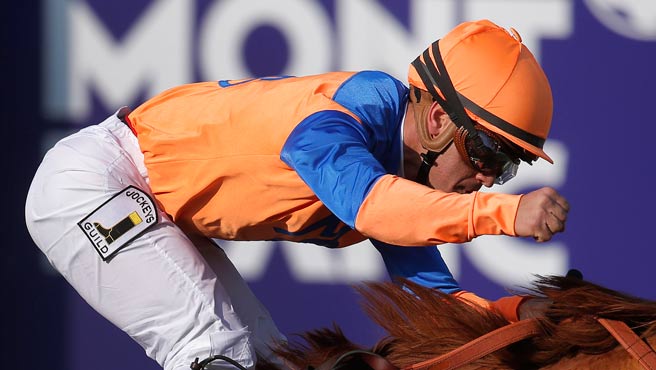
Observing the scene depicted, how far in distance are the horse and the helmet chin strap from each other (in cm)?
41

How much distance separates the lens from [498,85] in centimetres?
238

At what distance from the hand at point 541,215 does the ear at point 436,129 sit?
0.58 m

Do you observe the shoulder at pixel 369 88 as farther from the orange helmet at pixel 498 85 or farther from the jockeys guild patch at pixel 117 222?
the jockeys guild patch at pixel 117 222

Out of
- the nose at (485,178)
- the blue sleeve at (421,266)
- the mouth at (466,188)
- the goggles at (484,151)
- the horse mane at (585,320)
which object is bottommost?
the blue sleeve at (421,266)

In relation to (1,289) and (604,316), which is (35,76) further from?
(604,316)

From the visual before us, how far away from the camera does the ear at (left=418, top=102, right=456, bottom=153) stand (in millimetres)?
2489

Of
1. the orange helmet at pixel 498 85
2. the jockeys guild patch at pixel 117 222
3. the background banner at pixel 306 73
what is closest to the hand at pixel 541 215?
the orange helmet at pixel 498 85

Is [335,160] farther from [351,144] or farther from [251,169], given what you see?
[251,169]

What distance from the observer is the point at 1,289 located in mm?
4453

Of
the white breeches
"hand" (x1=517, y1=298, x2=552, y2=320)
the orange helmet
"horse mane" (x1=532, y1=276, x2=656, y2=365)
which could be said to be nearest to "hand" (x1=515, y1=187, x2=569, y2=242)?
"horse mane" (x1=532, y1=276, x2=656, y2=365)

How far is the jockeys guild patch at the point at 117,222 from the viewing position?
2537 mm

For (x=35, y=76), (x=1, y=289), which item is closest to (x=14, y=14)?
(x=35, y=76)

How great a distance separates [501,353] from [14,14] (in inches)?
124

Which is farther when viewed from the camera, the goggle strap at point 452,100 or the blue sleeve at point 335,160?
the goggle strap at point 452,100
